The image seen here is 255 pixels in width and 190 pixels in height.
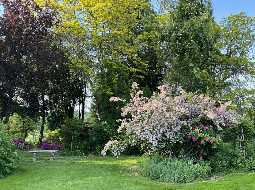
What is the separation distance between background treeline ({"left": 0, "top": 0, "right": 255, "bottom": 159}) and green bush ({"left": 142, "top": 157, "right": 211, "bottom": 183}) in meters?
5.55

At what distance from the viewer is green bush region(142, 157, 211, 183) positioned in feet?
45.0

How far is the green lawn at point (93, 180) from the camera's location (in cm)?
1225

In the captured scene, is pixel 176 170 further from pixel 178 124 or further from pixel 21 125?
pixel 21 125

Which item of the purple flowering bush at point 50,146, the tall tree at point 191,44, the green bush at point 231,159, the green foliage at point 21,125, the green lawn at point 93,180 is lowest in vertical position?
the green lawn at point 93,180

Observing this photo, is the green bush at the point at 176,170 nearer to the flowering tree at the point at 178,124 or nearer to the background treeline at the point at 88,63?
→ the flowering tree at the point at 178,124

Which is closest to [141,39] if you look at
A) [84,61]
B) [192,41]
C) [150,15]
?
[150,15]

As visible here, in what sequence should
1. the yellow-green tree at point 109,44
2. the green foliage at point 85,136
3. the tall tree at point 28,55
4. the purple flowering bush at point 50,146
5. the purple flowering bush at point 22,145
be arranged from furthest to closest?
the yellow-green tree at point 109,44
the purple flowering bush at point 22,145
the purple flowering bush at point 50,146
the green foliage at point 85,136
the tall tree at point 28,55

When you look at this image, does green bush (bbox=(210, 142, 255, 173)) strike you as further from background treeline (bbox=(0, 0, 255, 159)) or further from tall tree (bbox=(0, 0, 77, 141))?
tall tree (bbox=(0, 0, 77, 141))

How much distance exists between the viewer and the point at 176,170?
549 inches

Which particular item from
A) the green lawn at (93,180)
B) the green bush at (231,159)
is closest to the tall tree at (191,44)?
the green bush at (231,159)

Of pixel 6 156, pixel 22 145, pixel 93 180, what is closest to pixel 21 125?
pixel 22 145

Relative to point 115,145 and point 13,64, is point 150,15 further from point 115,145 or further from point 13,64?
point 115,145

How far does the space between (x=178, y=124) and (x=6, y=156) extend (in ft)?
17.7

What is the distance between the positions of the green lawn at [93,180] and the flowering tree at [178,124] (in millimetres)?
1019
